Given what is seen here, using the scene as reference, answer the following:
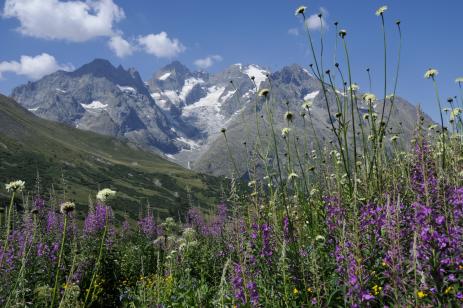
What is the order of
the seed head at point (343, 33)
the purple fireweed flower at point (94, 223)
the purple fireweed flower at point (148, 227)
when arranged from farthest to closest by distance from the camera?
the purple fireweed flower at point (148, 227) < the purple fireweed flower at point (94, 223) < the seed head at point (343, 33)

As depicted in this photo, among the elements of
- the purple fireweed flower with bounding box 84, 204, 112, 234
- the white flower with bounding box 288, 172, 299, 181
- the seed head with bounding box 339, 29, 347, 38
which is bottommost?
the purple fireweed flower with bounding box 84, 204, 112, 234

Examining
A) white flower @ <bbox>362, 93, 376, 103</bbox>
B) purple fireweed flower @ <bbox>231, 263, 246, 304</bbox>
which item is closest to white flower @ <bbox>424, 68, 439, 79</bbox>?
white flower @ <bbox>362, 93, 376, 103</bbox>

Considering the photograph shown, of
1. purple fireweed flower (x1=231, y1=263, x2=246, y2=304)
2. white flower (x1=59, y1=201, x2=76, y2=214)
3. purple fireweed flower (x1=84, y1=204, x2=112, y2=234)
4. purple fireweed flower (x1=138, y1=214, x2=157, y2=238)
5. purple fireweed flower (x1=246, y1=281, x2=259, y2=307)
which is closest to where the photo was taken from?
white flower (x1=59, y1=201, x2=76, y2=214)

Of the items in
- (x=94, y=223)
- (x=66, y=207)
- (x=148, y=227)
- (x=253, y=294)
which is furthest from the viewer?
(x=148, y=227)

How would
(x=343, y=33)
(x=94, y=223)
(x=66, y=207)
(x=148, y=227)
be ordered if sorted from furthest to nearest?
(x=148, y=227) < (x=94, y=223) < (x=343, y=33) < (x=66, y=207)

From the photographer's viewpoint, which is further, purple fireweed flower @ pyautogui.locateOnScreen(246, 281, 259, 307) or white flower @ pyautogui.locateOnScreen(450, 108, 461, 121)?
white flower @ pyautogui.locateOnScreen(450, 108, 461, 121)

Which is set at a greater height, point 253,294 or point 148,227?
point 148,227

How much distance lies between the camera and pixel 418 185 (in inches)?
206

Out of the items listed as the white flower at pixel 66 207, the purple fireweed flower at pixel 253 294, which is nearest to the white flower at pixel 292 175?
the purple fireweed flower at pixel 253 294

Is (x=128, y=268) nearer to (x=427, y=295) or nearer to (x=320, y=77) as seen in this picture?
(x=320, y=77)

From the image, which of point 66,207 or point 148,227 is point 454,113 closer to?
point 66,207

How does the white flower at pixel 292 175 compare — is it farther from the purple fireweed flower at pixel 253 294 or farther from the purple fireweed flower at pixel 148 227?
the purple fireweed flower at pixel 148 227

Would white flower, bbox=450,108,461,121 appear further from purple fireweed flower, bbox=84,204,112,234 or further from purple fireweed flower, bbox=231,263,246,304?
purple fireweed flower, bbox=84,204,112,234

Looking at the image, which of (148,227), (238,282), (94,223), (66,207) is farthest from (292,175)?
(148,227)
